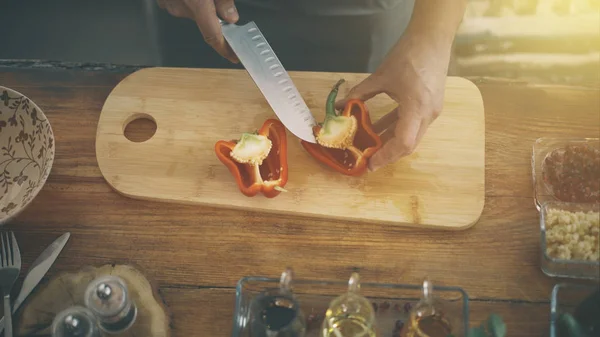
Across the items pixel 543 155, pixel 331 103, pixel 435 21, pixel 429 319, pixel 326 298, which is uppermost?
pixel 435 21

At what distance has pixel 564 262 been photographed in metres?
1.17

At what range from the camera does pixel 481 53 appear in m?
2.11

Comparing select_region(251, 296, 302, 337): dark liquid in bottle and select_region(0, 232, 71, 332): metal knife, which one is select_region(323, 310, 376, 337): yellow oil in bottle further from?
select_region(0, 232, 71, 332): metal knife

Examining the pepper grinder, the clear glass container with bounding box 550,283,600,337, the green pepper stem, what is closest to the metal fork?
the pepper grinder

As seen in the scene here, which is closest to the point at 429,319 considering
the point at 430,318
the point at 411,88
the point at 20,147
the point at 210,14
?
the point at 430,318

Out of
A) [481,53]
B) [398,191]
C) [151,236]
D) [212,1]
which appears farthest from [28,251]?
[481,53]

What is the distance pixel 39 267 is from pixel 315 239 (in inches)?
21.6

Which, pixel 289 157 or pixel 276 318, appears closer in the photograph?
pixel 276 318

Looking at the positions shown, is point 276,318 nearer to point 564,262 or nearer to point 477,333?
point 477,333

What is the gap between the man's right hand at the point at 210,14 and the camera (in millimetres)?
1341

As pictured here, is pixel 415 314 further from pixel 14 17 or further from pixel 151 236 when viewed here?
pixel 14 17

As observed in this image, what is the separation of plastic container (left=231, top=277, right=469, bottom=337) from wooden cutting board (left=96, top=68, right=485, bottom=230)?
15 centimetres

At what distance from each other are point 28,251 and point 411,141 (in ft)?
2.67

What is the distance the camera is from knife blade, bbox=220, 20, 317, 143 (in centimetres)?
138
